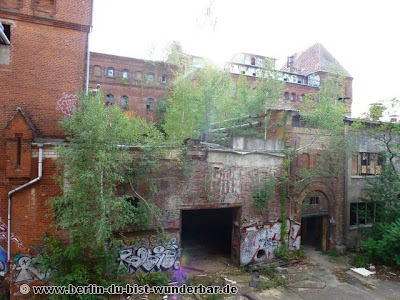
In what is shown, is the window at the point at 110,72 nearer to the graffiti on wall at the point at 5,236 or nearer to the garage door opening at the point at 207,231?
the garage door opening at the point at 207,231

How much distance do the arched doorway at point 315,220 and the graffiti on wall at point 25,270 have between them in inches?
449

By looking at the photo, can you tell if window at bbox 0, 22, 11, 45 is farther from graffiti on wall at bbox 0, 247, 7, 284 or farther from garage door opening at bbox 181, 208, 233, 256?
garage door opening at bbox 181, 208, 233, 256

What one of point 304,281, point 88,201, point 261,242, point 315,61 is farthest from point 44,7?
point 315,61

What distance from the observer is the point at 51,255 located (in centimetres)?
859

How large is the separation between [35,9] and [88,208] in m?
7.20

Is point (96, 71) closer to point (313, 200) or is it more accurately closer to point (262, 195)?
point (262, 195)

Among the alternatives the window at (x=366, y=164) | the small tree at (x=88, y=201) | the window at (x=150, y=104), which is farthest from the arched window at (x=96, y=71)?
the window at (x=366, y=164)

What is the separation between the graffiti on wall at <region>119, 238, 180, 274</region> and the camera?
33.2 ft

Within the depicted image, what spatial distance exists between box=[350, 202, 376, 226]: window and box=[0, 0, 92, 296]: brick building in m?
15.4

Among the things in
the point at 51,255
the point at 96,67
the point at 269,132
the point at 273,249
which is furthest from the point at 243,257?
the point at 96,67

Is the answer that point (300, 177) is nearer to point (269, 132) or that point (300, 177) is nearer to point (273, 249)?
point (269, 132)

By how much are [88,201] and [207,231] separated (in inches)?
419

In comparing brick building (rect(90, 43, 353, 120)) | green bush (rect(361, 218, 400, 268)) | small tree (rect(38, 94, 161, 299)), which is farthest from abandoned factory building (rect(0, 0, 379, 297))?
brick building (rect(90, 43, 353, 120))

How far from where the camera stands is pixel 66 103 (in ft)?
33.9
